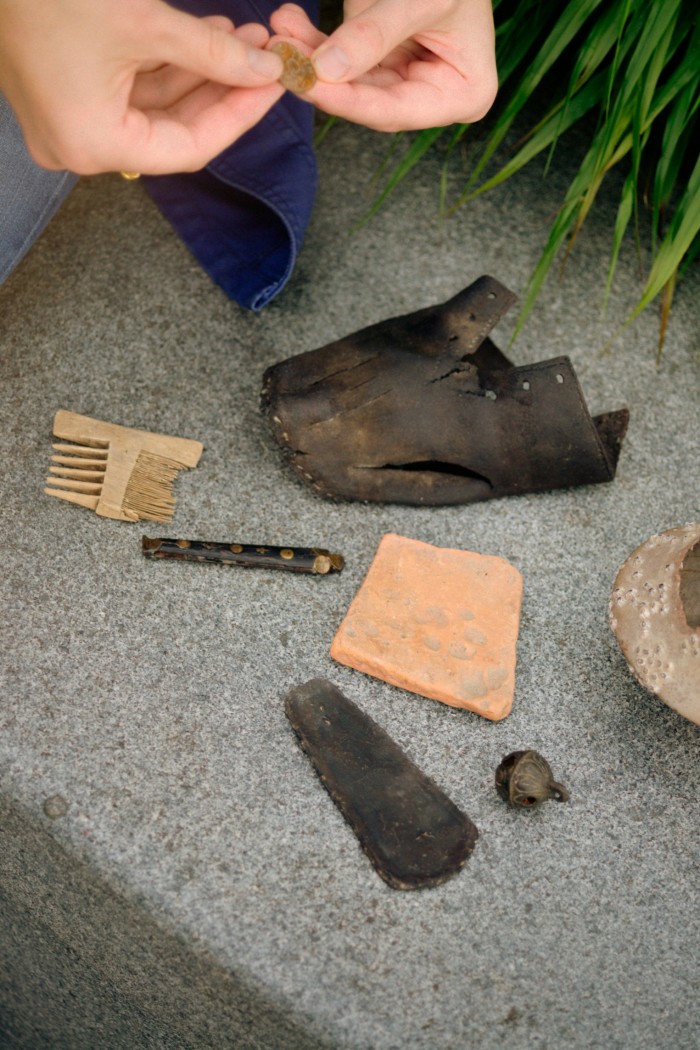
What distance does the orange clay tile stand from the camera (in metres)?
1.01

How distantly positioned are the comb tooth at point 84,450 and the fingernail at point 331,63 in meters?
0.53

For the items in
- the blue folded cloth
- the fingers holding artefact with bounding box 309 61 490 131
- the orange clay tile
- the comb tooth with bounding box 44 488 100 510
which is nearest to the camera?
the fingers holding artefact with bounding box 309 61 490 131

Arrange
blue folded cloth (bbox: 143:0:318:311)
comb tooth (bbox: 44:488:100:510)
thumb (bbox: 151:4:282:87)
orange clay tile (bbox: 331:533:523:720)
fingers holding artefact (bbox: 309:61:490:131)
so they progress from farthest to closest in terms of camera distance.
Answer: blue folded cloth (bbox: 143:0:318:311), comb tooth (bbox: 44:488:100:510), orange clay tile (bbox: 331:533:523:720), fingers holding artefact (bbox: 309:61:490:131), thumb (bbox: 151:4:282:87)

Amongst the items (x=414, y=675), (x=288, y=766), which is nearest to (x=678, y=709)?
(x=414, y=675)

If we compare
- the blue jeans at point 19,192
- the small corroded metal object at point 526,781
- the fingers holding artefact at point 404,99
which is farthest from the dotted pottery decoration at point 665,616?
the blue jeans at point 19,192

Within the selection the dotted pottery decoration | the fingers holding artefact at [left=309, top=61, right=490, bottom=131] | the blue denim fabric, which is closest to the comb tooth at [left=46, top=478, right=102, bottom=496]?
the blue denim fabric

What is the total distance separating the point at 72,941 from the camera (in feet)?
3.27

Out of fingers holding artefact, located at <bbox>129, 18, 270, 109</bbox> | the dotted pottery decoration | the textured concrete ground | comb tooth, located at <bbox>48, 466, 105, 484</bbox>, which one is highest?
fingers holding artefact, located at <bbox>129, 18, 270, 109</bbox>

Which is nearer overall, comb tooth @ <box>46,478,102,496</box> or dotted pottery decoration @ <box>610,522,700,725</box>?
dotted pottery decoration @ <box>610,522,700,725</box>

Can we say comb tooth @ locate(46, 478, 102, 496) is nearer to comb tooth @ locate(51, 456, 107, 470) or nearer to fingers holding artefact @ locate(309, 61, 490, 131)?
comb tooth @ locate(51, 456, 107, 470)

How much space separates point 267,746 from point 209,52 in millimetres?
652

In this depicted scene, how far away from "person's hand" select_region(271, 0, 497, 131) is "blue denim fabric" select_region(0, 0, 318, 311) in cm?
32

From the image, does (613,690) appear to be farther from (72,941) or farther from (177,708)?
(72,941)

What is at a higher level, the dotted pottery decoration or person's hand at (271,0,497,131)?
person's hand at (271,0,497,131)
